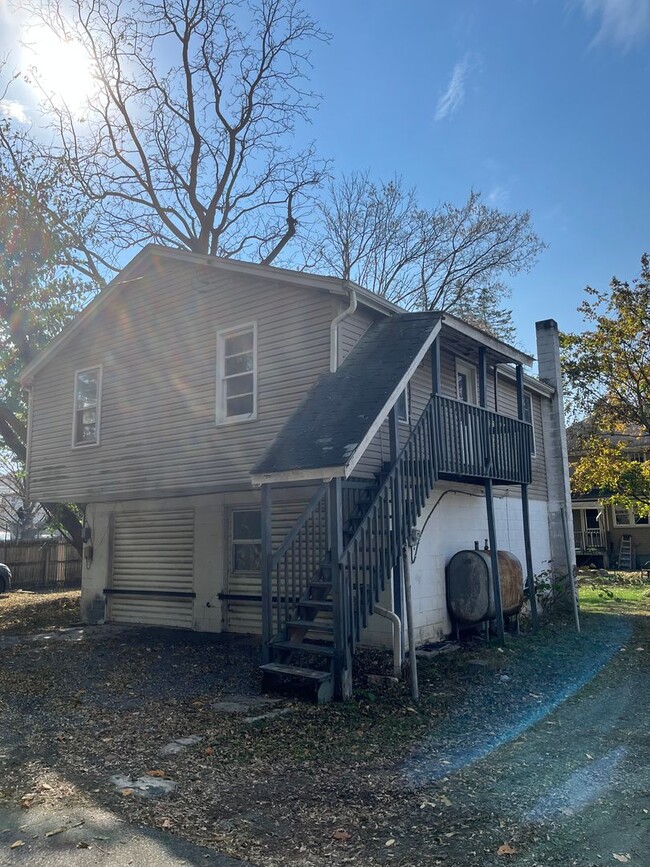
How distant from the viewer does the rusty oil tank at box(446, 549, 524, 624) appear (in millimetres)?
11352

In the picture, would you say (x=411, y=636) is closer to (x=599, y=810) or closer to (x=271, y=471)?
(x=271, y=471)

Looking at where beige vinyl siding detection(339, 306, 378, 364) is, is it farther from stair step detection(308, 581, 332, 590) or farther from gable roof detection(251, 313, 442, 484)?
stair step detection(308, 581, 332, 590)

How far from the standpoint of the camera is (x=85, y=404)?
1442cm

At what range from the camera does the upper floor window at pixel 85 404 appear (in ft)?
46.5

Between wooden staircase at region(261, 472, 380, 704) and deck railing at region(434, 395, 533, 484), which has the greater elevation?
deck railing at region(434, 395, 533, 484)

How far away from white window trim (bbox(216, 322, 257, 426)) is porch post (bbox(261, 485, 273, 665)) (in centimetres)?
283

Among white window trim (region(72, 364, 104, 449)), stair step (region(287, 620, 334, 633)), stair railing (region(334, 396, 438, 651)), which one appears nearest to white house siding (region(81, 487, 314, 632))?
white window trim (region(72, 364, 104, 449))

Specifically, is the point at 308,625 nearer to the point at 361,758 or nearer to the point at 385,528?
the point at 385,528

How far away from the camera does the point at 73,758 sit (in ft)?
19.0

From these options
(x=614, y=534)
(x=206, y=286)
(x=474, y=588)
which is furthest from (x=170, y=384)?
(x=614, y=534)

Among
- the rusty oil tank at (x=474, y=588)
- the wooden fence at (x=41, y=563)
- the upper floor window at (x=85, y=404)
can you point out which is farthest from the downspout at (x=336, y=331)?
the wooden fence at (x=41, y=563)

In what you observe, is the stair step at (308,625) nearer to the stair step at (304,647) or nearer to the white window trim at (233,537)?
the stair step at (304,647)

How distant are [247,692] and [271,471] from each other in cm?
271

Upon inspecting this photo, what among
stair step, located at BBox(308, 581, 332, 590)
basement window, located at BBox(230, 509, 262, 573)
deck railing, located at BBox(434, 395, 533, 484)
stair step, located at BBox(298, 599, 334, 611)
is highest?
deck railing, located at BBox(434, 395, 533, 484)
